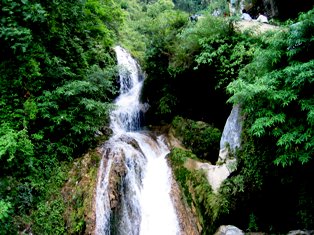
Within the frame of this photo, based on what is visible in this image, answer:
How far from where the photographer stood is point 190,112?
32.6ft

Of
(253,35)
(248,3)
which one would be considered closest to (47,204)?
(253,35)

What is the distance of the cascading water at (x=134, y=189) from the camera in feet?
20.7

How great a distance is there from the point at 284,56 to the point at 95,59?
290 inches

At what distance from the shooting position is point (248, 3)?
40.3 feet

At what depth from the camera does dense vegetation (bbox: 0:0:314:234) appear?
187 inches

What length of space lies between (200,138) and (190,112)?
1.66 m

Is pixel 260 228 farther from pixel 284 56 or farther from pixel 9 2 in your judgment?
pixel 9 2

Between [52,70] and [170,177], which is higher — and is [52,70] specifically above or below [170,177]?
above

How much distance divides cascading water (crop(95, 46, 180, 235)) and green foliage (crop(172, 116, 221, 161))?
0.85 m

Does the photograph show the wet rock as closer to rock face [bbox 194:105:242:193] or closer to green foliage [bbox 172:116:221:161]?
rock face [bbox 194:105:242:193]

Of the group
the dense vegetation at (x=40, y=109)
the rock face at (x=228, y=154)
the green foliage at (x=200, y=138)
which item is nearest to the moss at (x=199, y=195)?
the rock face at (x=228, y=154)

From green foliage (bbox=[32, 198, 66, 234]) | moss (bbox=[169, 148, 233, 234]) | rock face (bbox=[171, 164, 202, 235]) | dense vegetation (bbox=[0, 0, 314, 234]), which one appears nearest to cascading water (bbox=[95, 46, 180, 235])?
rock face (bbox=[171, 164, 202, 235])

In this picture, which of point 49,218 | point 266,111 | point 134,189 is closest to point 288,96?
point 266,111

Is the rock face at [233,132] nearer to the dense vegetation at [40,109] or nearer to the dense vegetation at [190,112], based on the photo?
the dense vegetation at [190,112]
